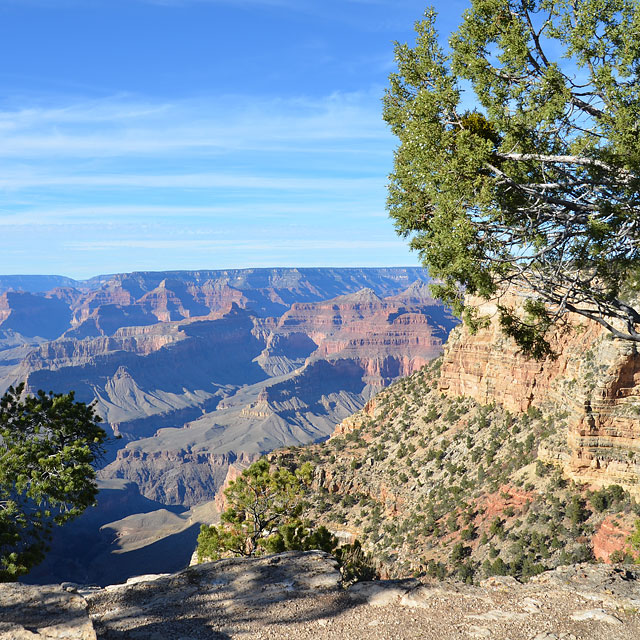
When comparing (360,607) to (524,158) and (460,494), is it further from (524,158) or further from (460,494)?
(460,494)

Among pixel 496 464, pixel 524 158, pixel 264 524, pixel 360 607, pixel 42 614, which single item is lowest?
pixel 496 464

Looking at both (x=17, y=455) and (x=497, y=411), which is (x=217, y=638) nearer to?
(x=17, y=455)

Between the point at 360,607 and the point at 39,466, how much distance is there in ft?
43.1

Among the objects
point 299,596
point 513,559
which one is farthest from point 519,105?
point 513,559

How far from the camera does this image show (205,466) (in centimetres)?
18488

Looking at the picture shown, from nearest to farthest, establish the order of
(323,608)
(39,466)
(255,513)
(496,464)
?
(323,608), (39,466), (255,513), (496,464)

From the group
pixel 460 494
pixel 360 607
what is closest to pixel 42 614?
pixel 360 607

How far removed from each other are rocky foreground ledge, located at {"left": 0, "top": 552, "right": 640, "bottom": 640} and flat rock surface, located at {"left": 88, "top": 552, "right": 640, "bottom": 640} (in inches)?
0.9

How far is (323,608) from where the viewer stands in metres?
11.3

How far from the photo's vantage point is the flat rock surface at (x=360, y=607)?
403 inches

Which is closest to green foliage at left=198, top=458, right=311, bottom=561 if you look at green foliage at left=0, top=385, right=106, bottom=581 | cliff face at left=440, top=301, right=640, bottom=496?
green foliage at left=0, top=385, right=106, bottom=581

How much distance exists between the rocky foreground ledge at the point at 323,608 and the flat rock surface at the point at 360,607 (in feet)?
0.07

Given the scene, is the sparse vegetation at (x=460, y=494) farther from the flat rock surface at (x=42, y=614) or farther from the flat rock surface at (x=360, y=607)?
the flat rock surface at (x=42, y=614)

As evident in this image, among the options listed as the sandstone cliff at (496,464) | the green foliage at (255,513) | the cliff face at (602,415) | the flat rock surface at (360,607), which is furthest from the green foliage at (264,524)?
the cliff face at (602,415)
